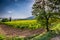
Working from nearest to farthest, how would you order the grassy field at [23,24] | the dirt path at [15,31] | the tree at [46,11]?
1. the tree at [46,11]
2. the dirt path at [15,31]
3. the grassy field at [23,24]

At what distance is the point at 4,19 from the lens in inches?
639

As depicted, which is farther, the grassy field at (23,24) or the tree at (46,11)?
the grassy field at (23,24)

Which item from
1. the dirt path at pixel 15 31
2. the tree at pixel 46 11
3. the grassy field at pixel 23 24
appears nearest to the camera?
the tree at pixel 46 11

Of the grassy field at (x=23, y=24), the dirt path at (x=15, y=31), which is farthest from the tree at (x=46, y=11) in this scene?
the grassy field at (x=23, y=24)

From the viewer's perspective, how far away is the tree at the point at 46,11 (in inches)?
528

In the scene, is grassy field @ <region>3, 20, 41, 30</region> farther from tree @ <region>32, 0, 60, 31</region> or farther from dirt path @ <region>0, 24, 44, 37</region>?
tree @ <region>32, 0, 60, 31</region>

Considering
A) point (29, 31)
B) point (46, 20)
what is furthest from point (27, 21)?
point (46, 20)

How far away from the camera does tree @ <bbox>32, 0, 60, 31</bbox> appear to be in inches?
528

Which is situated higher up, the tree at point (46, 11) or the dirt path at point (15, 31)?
the tree at point (46, 11)

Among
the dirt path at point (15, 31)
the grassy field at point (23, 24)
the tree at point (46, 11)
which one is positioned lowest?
the dirt path at point (15, 31)

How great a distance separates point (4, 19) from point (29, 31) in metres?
1.98

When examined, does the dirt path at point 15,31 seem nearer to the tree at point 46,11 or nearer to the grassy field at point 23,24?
the grassy field at point 23,24

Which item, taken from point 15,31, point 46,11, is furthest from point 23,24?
point 46,11

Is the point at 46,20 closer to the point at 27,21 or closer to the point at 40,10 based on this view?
the point at 40,10
